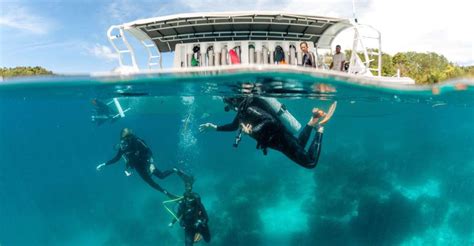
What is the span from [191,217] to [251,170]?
45.4 ft

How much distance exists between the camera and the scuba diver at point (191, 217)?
11492mm

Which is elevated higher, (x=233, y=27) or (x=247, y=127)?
(x=233, y=27)

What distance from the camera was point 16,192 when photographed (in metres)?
24.9

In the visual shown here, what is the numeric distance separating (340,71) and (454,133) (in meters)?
23.5

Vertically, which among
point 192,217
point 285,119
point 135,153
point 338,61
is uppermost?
point 338,61

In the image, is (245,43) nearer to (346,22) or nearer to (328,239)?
(346,22)

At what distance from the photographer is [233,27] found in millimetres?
10852

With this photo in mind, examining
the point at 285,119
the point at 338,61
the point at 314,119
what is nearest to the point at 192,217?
the point at 285,119

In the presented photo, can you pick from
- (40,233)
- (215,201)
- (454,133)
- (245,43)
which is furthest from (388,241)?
(40,233)

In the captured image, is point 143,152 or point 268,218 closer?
point 143,152

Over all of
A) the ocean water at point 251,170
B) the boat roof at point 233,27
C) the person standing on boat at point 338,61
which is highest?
the boat roof at point 233,27

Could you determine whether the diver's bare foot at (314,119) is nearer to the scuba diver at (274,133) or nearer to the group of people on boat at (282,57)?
the scuba diver at (274,133)

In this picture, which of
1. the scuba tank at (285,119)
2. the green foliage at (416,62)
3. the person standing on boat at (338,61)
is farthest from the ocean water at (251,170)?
the green foliage at (416,62)

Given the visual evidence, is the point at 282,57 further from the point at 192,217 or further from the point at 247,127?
the point at 192,217
